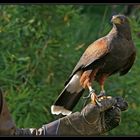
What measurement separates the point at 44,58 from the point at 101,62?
3.18ft

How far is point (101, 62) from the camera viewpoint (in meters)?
2.84

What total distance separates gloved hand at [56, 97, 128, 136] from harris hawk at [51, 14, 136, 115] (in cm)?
19

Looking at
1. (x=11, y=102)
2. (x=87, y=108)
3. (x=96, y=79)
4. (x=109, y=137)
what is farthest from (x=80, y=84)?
(x=11, y=102)

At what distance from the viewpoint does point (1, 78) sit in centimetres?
362

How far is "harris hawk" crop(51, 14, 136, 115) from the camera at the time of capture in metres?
2.82

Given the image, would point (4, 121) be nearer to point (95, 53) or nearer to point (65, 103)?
point (65, 103)

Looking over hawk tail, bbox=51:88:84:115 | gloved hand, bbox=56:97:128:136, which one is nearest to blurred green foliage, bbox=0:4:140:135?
hawk tail, bbox=51:88:84:115

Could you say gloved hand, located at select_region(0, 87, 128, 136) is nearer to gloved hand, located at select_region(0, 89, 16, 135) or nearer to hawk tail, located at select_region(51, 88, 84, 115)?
gloved hand, located at select_region(0, 89, 16, 135)

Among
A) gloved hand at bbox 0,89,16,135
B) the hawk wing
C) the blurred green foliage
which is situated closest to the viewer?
gloved hand at bbox 0,89,16,135

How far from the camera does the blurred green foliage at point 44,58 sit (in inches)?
143

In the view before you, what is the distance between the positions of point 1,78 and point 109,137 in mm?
792

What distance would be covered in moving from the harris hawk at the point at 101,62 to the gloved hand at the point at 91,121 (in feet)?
0.61

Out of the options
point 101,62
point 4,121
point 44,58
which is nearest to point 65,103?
point 101,62

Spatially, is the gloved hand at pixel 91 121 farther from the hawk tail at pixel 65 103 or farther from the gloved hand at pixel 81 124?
the hawk tail at pixel 65 103
